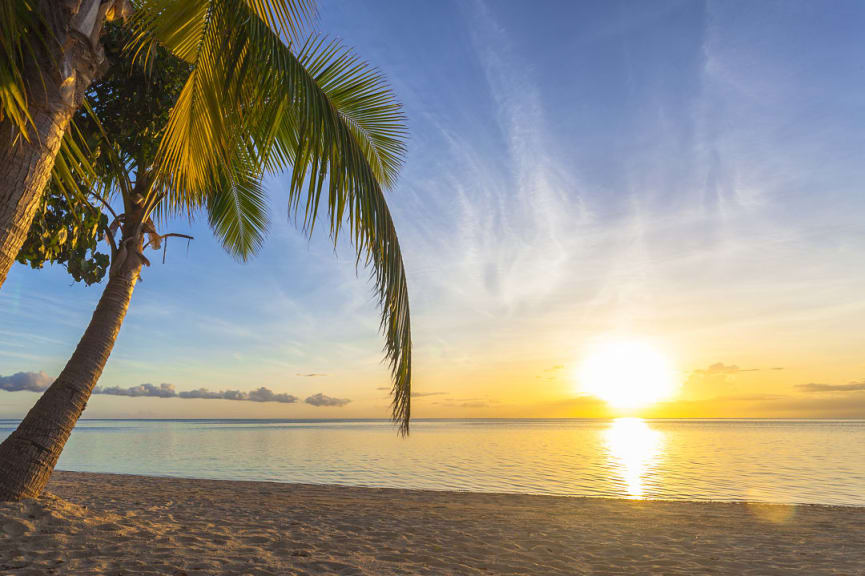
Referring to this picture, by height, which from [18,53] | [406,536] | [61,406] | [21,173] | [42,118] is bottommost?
[406,536]

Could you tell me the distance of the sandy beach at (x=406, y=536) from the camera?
477 cm

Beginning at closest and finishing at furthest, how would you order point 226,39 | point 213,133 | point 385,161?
1. point 226,39
2. point 213,133
3. point 385,161

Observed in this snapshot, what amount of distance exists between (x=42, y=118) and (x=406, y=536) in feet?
19.4

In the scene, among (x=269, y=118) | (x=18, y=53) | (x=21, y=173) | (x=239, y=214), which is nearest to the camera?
(x=21, y=173)

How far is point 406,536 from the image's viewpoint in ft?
21.8

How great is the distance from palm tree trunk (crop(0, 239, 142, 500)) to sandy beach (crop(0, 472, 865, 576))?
0.36 m

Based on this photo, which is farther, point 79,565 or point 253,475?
point 253,475

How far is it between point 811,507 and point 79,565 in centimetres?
1273

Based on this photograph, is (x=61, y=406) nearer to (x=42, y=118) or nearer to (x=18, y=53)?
(x=42, y=118)

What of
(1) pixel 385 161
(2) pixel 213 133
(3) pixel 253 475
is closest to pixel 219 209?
(1) pixel 385 161

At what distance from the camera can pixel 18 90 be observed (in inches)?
127

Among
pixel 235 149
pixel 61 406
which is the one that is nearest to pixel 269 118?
Answer: pixel 235 149

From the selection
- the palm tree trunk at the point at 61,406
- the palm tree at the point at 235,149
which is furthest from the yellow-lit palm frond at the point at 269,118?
the palm tree trunk at the point at 61,406

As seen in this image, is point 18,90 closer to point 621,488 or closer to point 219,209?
point 219,209
